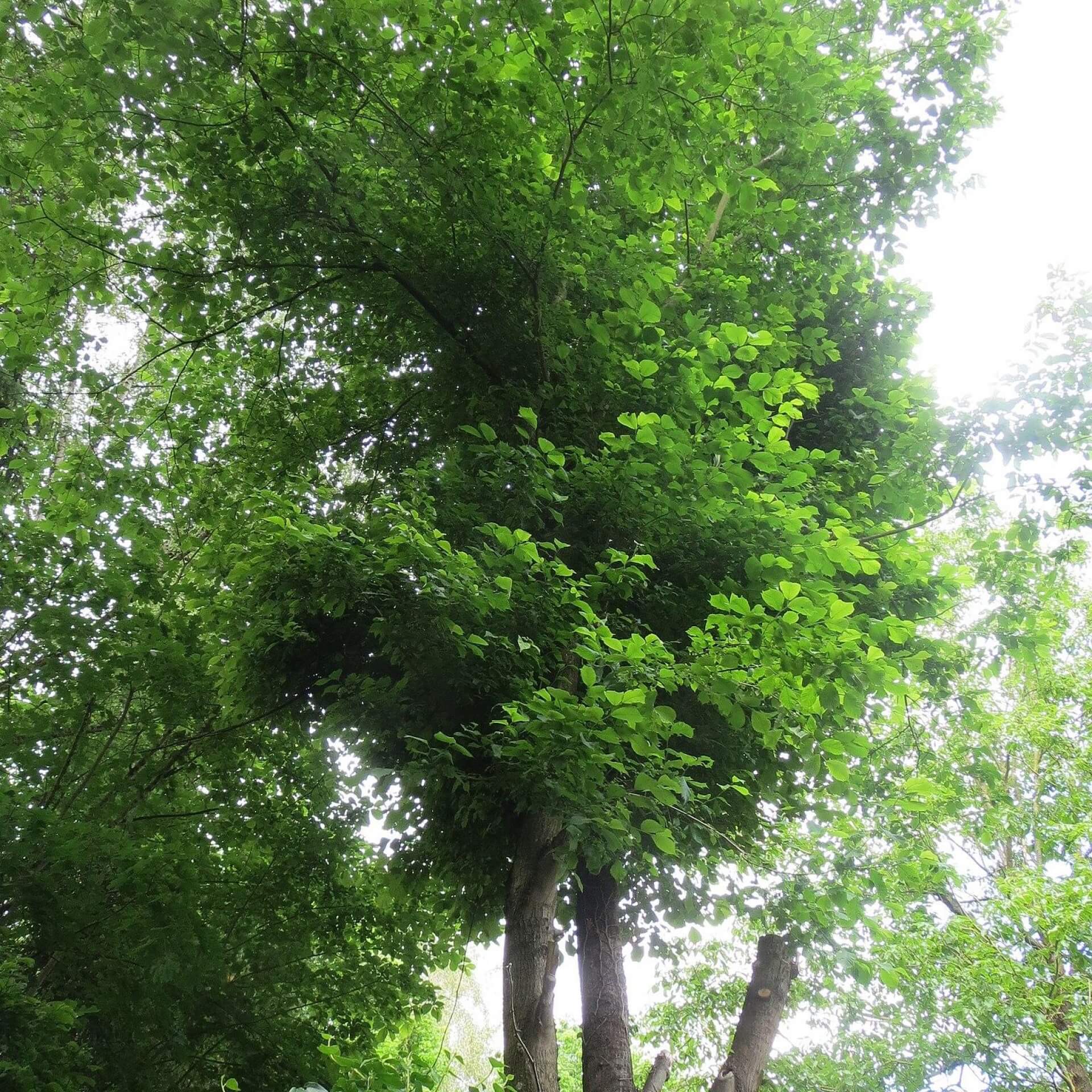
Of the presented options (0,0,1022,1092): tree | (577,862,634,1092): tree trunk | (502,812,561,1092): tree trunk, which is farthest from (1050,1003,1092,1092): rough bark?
(502,812,561,1092): tree trunk

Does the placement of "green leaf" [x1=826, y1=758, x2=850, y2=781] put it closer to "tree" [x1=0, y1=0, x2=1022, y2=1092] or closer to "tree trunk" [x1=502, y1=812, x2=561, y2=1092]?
"tree" [x1=0, y1=0, x2=1022, y2=1092]

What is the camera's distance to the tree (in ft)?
11.0

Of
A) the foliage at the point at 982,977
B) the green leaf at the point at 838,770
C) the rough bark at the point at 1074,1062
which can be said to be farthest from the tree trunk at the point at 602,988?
the rough bark at the point at 1074,1062

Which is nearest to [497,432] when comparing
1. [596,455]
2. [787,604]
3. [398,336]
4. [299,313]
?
[596,455]

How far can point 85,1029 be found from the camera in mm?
4699

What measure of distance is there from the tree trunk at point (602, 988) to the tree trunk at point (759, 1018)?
0.45 meters

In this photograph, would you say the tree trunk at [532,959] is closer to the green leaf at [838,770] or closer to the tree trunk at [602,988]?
the tree trunk at [602,988]

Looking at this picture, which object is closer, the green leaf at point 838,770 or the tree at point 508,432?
the green leaf at point 838,770

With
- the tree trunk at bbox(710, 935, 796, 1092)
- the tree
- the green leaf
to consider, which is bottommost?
the tree trunk at bbox(710, 935, 796, 1092)

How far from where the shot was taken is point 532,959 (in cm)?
355

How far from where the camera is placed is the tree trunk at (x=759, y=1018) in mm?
3314

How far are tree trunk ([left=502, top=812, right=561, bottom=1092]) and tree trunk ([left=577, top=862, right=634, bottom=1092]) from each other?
0.75ft

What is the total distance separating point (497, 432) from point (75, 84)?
2789 mm

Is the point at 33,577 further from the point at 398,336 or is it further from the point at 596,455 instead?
the point at 596,455
